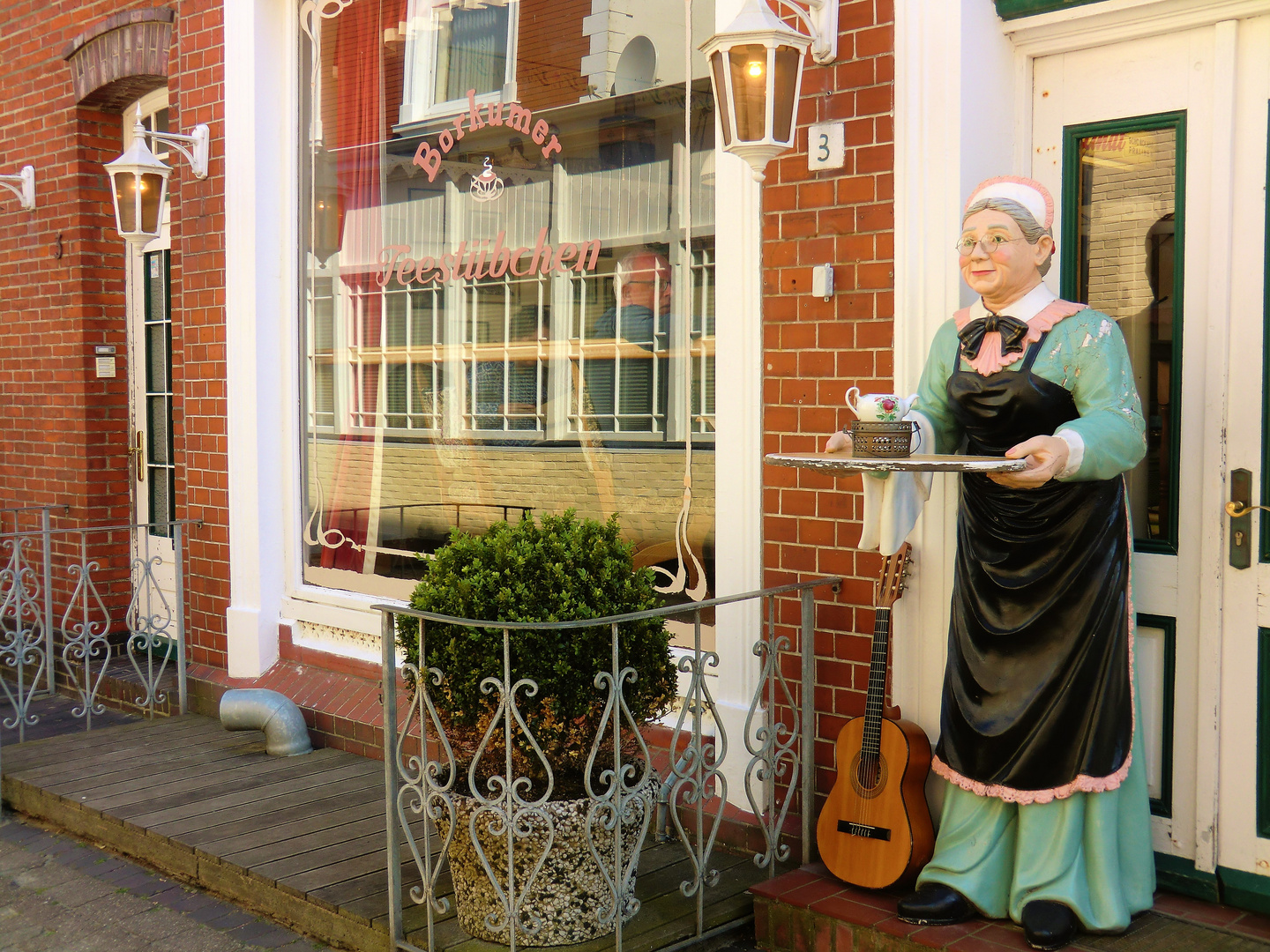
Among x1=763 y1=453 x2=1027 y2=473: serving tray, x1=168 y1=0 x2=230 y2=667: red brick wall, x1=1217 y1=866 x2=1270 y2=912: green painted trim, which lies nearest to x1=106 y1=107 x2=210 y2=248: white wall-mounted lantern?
x1=168 y1=0 x2=230 y2=667: red brick wall

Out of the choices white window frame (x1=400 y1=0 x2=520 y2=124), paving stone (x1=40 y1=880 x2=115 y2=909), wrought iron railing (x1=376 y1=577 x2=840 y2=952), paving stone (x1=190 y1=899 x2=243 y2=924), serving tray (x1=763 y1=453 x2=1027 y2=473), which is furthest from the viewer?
white window frame (x1=400 y1=0 x2=520 y2=124)

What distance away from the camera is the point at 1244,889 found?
320 cm

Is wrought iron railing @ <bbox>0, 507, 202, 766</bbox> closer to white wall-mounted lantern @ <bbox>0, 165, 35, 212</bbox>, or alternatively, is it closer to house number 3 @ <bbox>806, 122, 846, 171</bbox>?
white wall-mounted lantern @ <bbox>0, 165, 35, 212</bbox>

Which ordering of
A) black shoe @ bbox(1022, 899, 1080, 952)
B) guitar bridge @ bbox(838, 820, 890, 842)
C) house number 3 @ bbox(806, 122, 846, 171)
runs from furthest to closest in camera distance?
house number 3 @ bbox(806, 122, 846, 171) → guitar bridge @ bbox(838, 820, 890, 842) → black shoe @ bbox(1022, 899, 1080, 952)

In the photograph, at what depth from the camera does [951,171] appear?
3.42 meters

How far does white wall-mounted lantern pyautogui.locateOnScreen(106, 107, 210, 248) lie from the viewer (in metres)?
5.65

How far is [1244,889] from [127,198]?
208 inches

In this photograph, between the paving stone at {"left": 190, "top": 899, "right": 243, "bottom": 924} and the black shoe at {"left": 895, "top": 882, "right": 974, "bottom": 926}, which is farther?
the paving stone at {"left": 190, "top": 899, "right": 243, "bottom": 924}

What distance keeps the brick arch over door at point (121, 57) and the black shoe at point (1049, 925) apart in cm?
567

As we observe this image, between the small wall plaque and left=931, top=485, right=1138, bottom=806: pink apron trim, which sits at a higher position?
the small wall plaque

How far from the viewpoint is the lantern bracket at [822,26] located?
365 cm

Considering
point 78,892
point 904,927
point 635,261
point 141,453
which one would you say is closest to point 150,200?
point 141,453

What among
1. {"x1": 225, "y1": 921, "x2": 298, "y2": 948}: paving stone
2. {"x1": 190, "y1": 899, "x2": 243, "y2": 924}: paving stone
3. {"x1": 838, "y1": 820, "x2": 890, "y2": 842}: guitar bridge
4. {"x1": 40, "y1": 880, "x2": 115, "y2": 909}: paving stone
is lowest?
{"x1": 40, "y1": 880, "x2": 115, "y2": 909}: paving stone

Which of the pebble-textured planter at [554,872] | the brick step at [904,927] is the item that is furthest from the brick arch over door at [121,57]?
the brick step at [904,927]
